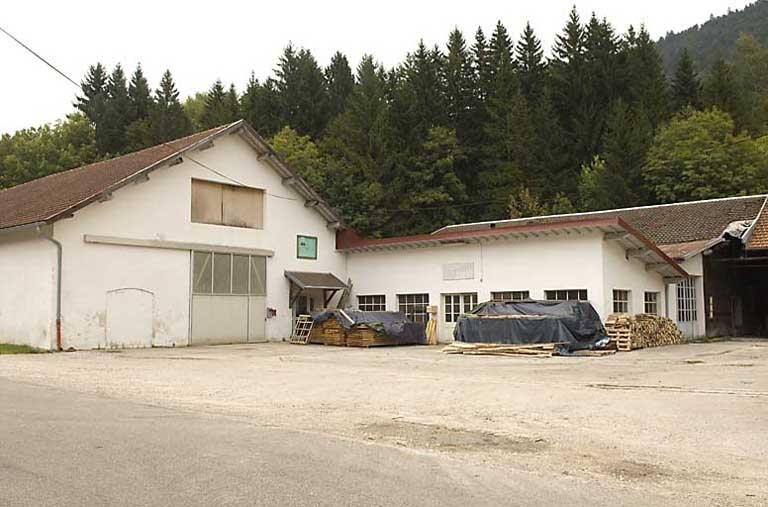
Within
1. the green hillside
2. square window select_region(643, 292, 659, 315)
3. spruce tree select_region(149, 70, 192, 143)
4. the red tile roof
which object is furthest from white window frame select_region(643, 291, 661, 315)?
the green hillside

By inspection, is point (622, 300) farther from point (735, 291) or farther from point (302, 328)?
point (302, 328)

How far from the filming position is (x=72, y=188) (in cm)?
2753

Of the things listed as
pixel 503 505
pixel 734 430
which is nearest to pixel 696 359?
pixel 734 430

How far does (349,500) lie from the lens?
573 cm

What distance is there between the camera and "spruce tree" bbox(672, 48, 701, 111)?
196ft

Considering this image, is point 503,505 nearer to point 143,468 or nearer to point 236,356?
point 143,468

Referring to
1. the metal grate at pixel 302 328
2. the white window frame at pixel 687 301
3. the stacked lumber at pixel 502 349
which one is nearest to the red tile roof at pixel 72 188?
the metal grate at pixel 302 328

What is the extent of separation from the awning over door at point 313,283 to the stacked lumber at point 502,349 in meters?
8.64

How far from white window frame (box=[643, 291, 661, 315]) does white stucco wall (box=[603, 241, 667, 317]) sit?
13cm

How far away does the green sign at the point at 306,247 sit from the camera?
31172mm

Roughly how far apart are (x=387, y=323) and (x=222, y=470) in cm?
2045

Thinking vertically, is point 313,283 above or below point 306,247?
below

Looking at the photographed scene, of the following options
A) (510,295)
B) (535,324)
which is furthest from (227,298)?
(535,324)

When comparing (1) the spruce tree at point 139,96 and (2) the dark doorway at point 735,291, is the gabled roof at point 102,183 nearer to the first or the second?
(2) the dark doorway at point 735,291
